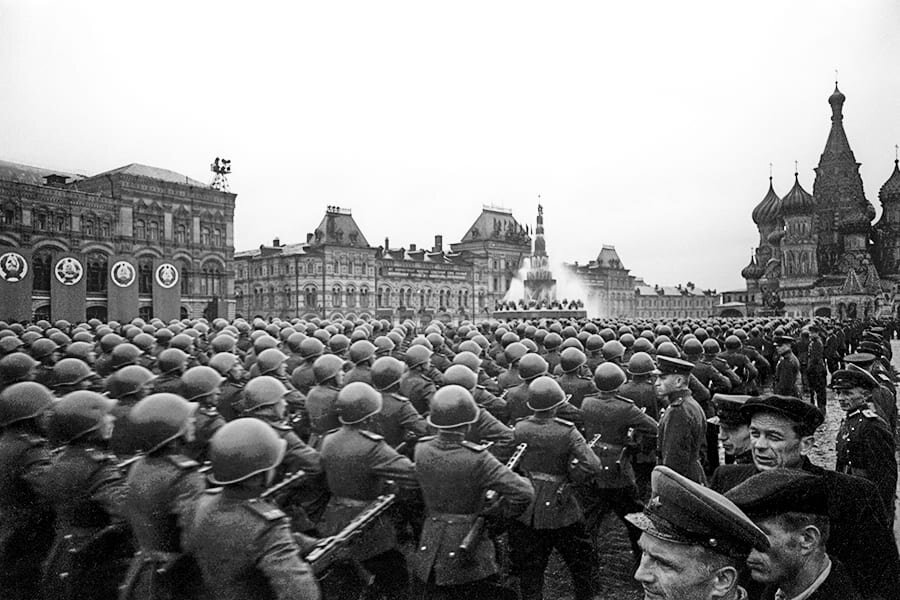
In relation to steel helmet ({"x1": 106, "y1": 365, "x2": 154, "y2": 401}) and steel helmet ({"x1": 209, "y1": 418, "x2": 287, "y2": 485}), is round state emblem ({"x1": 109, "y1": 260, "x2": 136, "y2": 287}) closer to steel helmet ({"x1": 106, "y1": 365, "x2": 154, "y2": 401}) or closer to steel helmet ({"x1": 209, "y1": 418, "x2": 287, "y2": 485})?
steel helmet ({"x1": 106, "y1": 365, "x2": 154, "y2": 401})

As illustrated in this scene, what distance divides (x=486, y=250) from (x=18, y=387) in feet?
226

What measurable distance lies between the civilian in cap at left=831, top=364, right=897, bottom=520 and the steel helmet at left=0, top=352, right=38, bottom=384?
26.7ft

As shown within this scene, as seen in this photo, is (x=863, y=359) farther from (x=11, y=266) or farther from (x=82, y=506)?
(x=11, y=266)

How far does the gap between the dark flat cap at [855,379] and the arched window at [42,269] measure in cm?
3170

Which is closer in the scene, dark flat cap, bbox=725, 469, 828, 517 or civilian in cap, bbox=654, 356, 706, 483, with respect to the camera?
dark flat cap, bbox=725, 469, 828, 517

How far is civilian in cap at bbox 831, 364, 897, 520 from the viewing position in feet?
15.7

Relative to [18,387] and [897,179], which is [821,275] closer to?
[897,179]

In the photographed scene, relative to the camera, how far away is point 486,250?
73188 mm

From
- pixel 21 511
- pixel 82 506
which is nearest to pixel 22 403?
pixel 21 511

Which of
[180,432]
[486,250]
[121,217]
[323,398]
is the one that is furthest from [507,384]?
[486,250]

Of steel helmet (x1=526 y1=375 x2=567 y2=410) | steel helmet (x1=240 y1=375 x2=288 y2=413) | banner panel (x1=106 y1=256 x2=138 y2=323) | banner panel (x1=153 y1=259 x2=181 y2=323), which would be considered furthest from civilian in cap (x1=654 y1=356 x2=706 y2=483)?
banner panel (x1=153 y1=259 x2=181 y2=323)

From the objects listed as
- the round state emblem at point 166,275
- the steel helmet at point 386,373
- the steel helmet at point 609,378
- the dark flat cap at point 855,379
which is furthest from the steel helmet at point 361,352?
the round state emblem at point 166,275

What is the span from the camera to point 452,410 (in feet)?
15.6

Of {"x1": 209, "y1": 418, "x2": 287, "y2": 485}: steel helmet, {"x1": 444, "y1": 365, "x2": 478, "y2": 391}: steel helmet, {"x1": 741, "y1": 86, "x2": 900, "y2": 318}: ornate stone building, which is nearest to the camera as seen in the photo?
{"x1": 209, "y1": 418, "x2": 287, "y2": 485}: steel helmet
